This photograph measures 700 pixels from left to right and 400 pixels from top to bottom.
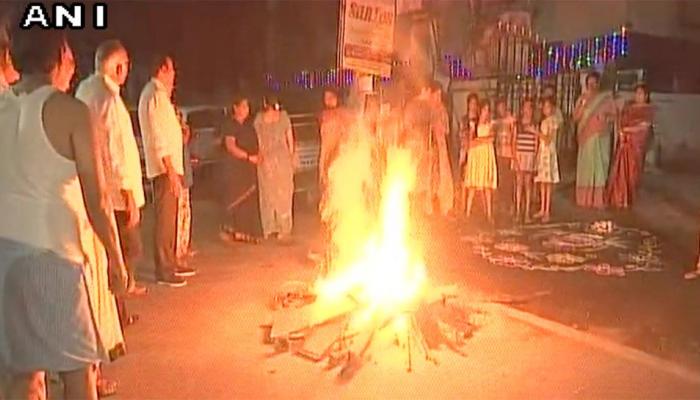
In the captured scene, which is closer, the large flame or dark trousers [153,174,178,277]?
dark trousers [153,174,178,277]

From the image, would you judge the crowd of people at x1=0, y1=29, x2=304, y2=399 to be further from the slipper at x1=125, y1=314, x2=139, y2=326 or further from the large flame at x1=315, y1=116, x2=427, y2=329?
the large flame at x1=315, y1=116, x2=427, y2=329

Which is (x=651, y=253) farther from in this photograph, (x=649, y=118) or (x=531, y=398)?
(x=531, y=398)

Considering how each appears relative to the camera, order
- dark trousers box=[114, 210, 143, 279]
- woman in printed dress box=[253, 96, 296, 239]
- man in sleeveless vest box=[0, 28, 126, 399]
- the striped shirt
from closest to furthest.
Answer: man in sleeveless vest box=[0, 28, 126, 399], dark trousers box=[114, 210, 143, 279], woman in printed dress box=[253, 96, 296, 239], the striped shirt

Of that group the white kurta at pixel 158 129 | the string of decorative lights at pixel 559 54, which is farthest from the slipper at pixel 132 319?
the string of decorative lights at pixel 559 54

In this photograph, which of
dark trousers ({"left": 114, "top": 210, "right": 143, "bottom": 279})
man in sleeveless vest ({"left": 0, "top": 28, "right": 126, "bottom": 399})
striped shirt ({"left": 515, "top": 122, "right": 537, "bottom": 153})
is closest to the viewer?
man in sleeveless vest ({"left": 0, "top": 28, "right": 126, "bottom": 399})

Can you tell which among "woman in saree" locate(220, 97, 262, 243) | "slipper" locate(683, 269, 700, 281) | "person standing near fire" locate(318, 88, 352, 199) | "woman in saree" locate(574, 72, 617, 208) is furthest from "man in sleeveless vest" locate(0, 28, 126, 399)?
"slipper" locate(683, 269, 700, 281)

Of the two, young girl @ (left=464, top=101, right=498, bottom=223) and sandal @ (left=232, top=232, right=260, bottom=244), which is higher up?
young girl @ (left=464, top=101, right=498, bottom=223)

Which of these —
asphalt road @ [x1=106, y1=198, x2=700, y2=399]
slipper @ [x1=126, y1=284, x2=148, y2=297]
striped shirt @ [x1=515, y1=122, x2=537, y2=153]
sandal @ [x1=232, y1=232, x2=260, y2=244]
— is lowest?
asphalt road @ [x1=106, y1=198, x2=700, y2=399]

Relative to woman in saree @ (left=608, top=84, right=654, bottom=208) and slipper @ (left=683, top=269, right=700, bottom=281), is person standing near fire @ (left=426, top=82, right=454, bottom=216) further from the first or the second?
slipper @ (left=683, top=269, right=700, bottom=281)

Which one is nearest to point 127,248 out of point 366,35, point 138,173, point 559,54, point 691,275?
point 138,173
